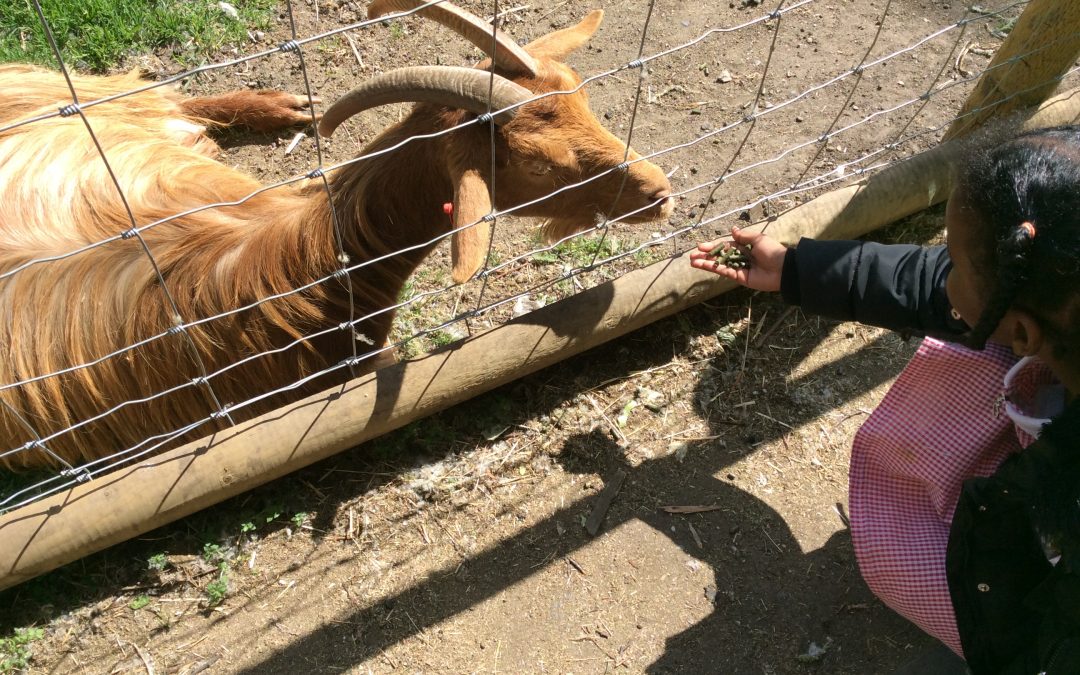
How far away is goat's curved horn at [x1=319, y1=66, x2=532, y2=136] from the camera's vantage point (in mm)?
2477

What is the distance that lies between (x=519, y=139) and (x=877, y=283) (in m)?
1.34

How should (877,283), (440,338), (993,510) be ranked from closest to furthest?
1. (993,510)
2. (877,283)
3. (440,338)

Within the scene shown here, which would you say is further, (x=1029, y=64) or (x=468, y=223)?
(x=1029, y=64)

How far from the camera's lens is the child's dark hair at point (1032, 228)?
1795mm

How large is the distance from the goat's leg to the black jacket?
126 inches

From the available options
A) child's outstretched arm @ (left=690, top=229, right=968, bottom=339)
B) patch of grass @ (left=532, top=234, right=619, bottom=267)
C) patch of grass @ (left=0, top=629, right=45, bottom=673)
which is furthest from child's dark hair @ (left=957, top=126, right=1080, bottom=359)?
patch of grass @ (left=0, top=629, right=45, bottom=673)

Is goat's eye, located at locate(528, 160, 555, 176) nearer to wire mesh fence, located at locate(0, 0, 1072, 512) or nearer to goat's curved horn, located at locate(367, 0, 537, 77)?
wire mesh fence, located at locate(0, 0, 1072, 512)

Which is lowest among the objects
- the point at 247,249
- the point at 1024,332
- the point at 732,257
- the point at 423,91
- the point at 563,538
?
the point at 563,538

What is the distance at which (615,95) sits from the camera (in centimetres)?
474

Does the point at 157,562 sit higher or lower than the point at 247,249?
lower

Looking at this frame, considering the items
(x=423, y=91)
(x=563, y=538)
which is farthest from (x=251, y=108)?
(x=563, y=538)

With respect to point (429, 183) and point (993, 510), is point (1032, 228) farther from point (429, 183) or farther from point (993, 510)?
point (429, 183)

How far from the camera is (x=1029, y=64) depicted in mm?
3529

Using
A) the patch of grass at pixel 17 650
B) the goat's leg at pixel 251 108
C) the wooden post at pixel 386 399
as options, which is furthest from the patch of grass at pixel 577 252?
the patch of grass at pixel 17 650
